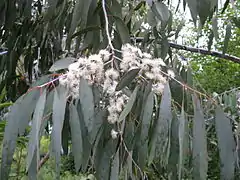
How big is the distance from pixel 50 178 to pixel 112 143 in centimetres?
188

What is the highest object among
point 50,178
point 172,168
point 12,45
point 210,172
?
point 12,45

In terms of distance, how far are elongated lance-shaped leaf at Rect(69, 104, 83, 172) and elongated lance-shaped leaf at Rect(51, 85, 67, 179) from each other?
4 cm

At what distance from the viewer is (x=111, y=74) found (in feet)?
2.66

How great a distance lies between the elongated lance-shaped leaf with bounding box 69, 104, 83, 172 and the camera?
31.5 inches

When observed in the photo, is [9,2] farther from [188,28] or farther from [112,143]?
[188,28]

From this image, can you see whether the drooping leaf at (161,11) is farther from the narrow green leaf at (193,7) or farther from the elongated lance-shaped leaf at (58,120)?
the elongated lance-shaped leaf at (58,120)

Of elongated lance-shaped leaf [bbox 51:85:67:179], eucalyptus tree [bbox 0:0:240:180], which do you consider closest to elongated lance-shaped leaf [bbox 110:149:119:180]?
eucalyptus tree [bbox 0:0:240:180]

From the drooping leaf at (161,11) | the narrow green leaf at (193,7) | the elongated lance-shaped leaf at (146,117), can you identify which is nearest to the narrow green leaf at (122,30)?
the drooping leaf at (161,11)

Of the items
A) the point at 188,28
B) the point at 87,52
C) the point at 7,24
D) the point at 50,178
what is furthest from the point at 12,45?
the point at 188,28

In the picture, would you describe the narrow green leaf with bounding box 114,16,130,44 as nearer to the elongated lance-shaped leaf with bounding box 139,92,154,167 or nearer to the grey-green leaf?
the grey-green leaf

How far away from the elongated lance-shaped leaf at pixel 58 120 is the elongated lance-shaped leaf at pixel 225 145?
12.2 inches

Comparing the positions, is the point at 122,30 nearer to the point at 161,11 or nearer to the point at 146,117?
the point at 161,11

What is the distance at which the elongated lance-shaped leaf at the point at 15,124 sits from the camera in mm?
784

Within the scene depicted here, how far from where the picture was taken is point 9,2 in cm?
156
